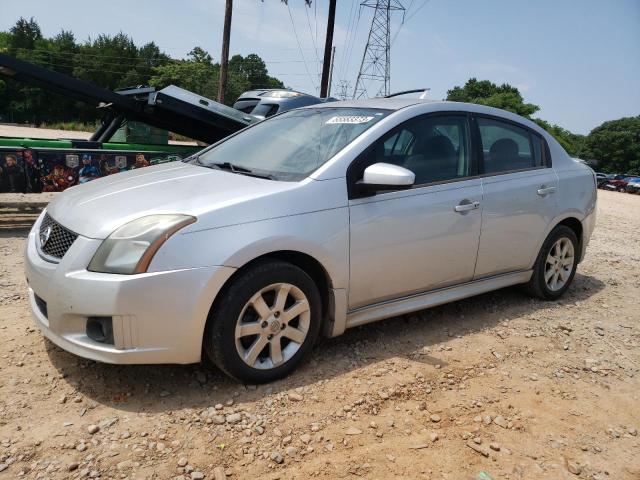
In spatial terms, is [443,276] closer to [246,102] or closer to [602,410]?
[602,410]

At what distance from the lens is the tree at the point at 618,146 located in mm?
57812

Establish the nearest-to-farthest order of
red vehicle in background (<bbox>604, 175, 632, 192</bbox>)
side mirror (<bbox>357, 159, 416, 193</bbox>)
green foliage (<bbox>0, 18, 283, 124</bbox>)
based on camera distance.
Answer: side mirror (<bbox>357, 159, 416, 193</bbox>) → red vehicle in background (<bbox>604, 175, 632, 192</bbox>) → green foliage (<bbox>0, 18, 283, 124</bbox>)

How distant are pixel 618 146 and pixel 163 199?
2651 inches

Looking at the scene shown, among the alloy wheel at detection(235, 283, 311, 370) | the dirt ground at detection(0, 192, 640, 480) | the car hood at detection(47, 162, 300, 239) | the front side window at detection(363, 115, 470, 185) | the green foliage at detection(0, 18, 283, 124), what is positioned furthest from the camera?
the green foliage at detection(0, 18, 283, 124)

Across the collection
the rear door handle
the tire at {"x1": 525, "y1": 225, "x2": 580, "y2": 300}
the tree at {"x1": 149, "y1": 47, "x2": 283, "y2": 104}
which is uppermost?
the tree at {"x1": 149, "y1": 47, "x2": 283, "y2": 104}

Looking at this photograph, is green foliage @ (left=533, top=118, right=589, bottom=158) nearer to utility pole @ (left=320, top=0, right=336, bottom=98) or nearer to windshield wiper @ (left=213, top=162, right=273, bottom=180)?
utility pole @ (left=320, top=0, right=336, bottom=98)

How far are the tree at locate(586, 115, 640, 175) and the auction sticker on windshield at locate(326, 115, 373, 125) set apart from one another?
63.9 meters

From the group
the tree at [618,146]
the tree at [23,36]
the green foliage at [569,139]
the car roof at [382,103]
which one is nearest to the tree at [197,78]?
the tree at [23,36]

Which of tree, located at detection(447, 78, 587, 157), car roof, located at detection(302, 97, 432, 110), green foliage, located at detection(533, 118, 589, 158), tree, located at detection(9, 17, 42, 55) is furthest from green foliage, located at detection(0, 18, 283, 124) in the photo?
car roof, located at detection(302, 97, 432, 110)

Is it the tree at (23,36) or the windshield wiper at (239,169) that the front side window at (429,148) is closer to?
the windshield wiper at (239,169)


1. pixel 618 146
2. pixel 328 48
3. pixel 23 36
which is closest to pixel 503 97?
pixel 618 146

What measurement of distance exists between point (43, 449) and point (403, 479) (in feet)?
5.21

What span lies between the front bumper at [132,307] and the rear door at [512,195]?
84.7 inches

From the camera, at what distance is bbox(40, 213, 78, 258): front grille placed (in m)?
2.66
